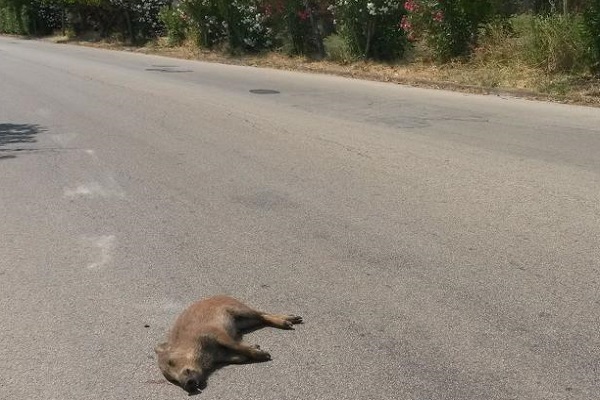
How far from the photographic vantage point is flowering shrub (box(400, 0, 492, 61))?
1694 cm

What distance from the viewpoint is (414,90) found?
1500 cm

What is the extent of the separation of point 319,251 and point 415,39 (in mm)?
14470

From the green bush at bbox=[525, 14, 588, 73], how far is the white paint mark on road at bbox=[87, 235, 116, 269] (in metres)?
11.0

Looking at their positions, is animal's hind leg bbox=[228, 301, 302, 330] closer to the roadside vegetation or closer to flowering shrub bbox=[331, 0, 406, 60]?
the roadside vegetation

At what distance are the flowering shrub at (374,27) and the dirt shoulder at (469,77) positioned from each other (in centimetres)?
55

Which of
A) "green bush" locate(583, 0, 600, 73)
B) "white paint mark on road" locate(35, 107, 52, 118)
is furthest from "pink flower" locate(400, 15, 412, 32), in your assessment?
"white paint mark on road" locate(35, 107, 52, 118)

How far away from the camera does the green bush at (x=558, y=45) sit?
14250 millimetres

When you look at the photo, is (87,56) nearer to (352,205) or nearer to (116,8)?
(116,8)

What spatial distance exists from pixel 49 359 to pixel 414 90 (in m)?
12.0

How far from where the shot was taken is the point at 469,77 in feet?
50.6

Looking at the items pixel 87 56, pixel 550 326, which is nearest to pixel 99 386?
pixel 550 326

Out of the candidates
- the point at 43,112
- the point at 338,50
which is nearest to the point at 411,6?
the point at 338,50

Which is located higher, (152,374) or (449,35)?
(449,35)

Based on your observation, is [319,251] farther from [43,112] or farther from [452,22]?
[452,22]
